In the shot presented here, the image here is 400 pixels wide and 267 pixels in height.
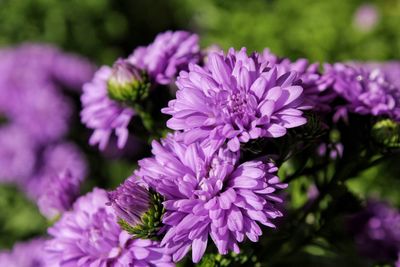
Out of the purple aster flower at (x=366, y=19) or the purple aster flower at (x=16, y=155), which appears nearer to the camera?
the purple aster flower at (x=16, y=155)

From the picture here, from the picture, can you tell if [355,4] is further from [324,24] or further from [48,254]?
[48,254]

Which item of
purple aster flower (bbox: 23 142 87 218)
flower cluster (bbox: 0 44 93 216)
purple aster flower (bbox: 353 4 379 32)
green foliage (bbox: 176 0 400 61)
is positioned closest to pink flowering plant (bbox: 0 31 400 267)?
purple aster flower (bbox: 23 142 87 218)

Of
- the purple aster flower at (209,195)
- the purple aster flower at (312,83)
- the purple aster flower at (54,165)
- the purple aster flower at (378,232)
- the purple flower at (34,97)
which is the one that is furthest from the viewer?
the purple flower at (34,97)

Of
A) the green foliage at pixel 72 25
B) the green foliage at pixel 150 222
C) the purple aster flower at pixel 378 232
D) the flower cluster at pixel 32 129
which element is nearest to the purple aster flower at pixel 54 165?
the flower cluster at pixel 32 129

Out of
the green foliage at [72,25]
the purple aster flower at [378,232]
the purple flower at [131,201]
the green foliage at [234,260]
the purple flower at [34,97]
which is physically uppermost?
the green foliage at [72,25]

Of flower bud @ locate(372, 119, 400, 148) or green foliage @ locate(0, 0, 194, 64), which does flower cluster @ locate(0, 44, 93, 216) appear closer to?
green foliage @ locate(0, 0, 194, 64)

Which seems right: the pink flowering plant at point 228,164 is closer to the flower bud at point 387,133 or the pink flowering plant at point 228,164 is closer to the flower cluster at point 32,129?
the flower bud at point 387,133
